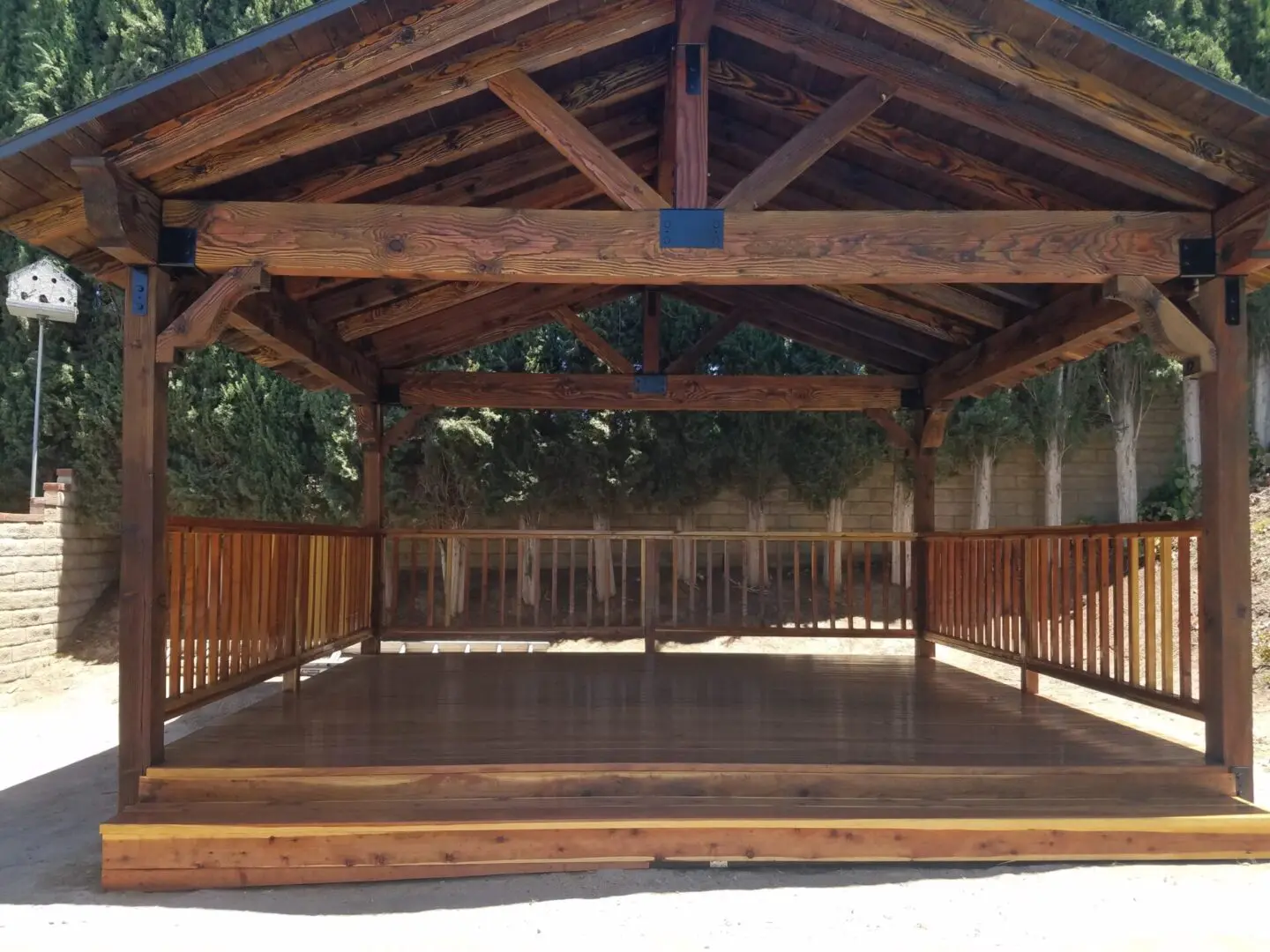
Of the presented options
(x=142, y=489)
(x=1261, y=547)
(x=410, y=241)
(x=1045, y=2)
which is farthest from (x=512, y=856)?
(x=1261, y=547)

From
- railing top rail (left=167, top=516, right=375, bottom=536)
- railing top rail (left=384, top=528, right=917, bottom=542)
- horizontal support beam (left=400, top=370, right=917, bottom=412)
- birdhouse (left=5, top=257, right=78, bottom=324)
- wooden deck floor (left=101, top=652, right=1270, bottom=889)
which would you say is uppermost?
birdhouse (left=5, top=257, right=78, bottom=324)

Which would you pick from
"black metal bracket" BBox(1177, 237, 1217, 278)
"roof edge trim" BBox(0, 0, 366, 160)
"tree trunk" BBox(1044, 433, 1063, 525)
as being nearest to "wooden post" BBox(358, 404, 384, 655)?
"roof edge trim" BBox(0, 0, 366, 160)

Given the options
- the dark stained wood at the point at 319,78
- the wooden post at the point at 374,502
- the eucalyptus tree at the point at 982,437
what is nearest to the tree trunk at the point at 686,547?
the eucalyptus tree at the point at 982,437

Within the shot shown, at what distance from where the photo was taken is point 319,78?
394 cm

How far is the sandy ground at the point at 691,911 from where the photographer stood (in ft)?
10.7

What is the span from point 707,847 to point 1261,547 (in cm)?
924

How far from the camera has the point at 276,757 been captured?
172 inches

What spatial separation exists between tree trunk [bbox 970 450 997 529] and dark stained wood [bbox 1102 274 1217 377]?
8645mm

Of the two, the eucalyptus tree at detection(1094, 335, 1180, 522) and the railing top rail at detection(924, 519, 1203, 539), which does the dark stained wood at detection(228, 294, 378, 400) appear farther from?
the eucalyptus tree at detection(1094, 335, 1180, 522)

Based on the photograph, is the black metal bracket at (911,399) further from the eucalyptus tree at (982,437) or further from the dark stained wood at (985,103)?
the eucalyptus tree at (982,437)

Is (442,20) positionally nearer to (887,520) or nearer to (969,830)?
(969,830)

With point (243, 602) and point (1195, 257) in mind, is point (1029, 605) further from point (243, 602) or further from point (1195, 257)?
point (243, 602)

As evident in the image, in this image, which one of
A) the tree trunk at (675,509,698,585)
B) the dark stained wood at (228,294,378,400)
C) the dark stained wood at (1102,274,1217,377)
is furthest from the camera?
the tree trunk at (675,509,698,585)

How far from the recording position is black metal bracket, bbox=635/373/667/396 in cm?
769
